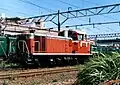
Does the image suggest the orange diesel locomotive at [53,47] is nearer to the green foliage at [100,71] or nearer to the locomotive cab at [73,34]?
the locomotive cab at [73,34]

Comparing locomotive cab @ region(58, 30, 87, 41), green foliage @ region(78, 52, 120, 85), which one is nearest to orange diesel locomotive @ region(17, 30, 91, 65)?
locomotive cab @ region(58, 30, 87, 41)

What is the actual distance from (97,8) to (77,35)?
52.6 feet

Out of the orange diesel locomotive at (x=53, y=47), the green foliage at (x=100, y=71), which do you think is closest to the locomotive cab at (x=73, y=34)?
the orange diesel locomotive at (x=53, y=47)

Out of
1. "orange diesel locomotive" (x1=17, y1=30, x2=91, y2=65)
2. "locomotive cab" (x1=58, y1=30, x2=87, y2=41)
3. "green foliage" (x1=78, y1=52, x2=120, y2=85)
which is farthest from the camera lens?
"locomotive cab" (x1=58, y1=30, x2=87, y2=41)

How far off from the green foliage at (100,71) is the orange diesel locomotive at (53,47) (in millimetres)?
14886

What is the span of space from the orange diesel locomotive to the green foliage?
48.8 ft

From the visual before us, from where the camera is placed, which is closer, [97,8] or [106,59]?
[106,59]

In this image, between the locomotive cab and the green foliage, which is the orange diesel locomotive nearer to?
the locomotive cab

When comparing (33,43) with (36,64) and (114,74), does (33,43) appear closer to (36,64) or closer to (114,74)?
(36,64)

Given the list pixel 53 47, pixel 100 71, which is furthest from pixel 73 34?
pixel 100 71

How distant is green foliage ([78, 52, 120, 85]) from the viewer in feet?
20.0

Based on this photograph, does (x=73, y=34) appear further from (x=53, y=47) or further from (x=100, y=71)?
(x=100, y=71)

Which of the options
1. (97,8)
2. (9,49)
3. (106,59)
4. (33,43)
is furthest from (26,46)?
(97,8)

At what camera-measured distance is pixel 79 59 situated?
1062 inches
